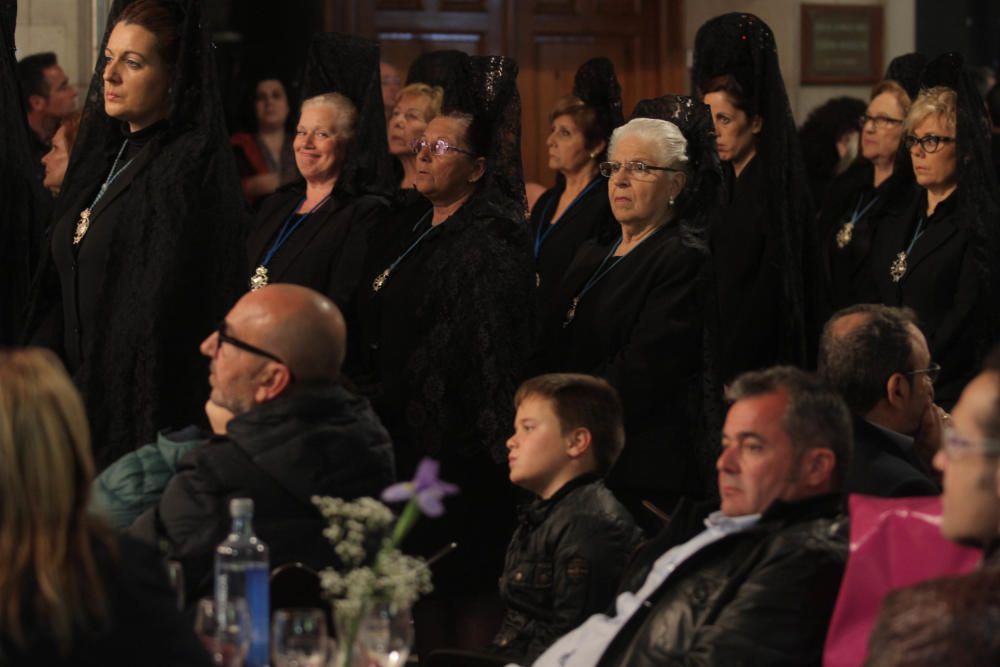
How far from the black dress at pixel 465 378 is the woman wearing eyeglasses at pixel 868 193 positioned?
151 centimetres

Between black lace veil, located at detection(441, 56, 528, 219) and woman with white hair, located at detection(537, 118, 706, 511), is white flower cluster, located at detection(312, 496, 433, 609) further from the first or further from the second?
black lace veil, located at detection(441, 56, 528, 219)

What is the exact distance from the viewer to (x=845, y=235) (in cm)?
707

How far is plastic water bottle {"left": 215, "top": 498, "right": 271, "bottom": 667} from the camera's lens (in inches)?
120

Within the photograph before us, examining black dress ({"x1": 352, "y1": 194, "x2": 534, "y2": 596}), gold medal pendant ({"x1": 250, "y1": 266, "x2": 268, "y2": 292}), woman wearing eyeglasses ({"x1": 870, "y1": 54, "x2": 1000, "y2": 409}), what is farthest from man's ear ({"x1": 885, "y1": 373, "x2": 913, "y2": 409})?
gold medal pendant ({"x1": 250, "y1": 266, "x2": 268, "y2": 292})

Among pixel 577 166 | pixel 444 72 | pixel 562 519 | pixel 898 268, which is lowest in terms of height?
pixel 562 519

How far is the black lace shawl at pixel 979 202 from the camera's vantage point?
20.1 feet

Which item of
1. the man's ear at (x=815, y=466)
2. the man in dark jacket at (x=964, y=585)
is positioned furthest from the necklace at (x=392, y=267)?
the man in dark jacket at (x=964, y=585)

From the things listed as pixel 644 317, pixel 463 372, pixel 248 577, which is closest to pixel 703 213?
pixel 644 317

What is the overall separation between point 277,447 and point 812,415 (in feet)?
3.39

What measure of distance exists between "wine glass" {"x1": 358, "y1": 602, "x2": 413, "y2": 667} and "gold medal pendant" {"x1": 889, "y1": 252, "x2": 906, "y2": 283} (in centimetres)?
392

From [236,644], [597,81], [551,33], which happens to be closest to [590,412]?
[236,644]

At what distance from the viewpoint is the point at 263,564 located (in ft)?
10.0

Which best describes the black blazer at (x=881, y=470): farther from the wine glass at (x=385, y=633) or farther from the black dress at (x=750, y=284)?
the black dress at (x=750, y=284)

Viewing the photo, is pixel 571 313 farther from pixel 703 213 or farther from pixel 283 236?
pixel 283 236
